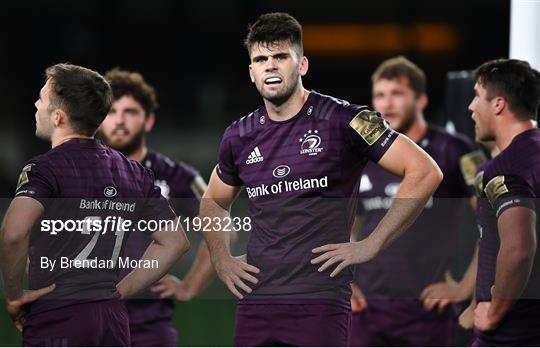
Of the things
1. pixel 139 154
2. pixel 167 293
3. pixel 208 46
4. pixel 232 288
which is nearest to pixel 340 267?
pixel 232 288

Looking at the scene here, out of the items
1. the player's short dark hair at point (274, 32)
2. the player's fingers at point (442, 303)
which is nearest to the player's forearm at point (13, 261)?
the player's short dark hair at point (274, 32)

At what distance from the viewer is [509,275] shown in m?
4.08

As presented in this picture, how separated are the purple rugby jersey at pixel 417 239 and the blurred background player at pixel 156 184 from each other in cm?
107

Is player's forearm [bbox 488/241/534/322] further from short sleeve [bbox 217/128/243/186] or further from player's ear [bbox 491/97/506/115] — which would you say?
short sleeve [bbox 217/128/243/186]

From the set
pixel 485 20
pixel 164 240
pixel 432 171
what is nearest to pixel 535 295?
pixel 432 171

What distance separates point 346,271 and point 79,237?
3.37 ft

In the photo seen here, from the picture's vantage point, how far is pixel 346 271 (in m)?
3.94

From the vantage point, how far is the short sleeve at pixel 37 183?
12.0 ft

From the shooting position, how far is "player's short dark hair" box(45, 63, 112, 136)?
3.91 meters

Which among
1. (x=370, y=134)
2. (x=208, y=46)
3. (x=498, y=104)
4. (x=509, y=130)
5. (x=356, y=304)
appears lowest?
(x=356, y=304)

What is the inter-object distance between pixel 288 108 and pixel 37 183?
3.30 ft

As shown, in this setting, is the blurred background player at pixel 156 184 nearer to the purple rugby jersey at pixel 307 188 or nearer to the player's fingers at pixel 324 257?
the purple rugby jersey at pixel 307 188

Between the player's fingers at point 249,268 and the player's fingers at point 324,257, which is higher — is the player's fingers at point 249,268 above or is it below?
below

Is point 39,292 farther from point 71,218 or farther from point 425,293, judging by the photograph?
point 425,293
